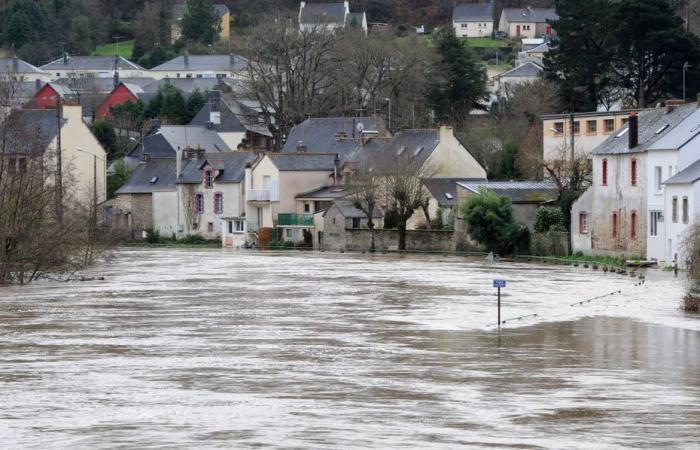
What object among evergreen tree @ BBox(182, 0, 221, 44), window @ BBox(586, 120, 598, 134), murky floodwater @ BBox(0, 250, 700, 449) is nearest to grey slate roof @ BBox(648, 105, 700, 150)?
murky floodwater @ BBox(0, 250, 700, 449)

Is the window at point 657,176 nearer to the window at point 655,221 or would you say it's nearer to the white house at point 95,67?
the window at point 655,221

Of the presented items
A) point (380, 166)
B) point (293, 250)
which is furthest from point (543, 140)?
point (293, 250)

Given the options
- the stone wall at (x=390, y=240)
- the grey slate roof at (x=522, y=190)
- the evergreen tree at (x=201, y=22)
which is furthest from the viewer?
the evergreen tree at (x=201, y=22)

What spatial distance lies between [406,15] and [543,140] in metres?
106

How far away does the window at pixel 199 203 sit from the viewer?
92.4 metres

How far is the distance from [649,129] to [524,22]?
11869 centimetres

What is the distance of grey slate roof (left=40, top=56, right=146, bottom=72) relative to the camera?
161062 millimetres

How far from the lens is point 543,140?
3211 inches

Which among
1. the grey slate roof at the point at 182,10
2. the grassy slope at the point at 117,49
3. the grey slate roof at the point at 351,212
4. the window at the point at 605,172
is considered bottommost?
the grey slate roof at the point at 351,212

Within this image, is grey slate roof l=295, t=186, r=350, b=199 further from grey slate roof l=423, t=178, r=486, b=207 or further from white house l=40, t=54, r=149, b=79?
white house l=40, t=54, r=149, b=79

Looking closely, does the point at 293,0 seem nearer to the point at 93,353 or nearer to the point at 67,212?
the point at 67,212

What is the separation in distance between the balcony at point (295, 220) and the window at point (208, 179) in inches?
294

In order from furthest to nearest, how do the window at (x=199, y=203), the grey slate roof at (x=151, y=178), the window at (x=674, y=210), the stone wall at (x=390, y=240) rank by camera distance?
the grey slate roof at (x=151, y=178), the window at (x=199, y=203), the stone wall at (x=390, y=240), the window at (x=674, y=210)

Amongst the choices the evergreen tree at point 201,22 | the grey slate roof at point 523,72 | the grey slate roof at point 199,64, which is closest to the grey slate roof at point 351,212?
the grey slate roof at point 523,72
